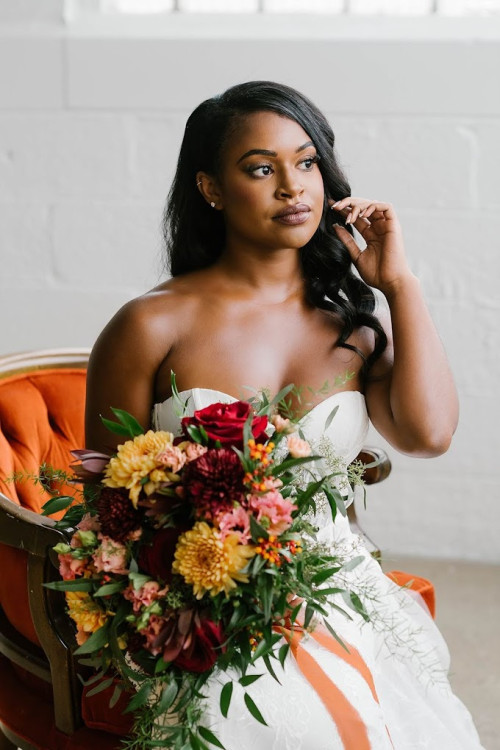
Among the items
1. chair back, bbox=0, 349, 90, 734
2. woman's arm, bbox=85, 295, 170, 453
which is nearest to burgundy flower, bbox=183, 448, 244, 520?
chair back, bbox=0, 349, 90, 734

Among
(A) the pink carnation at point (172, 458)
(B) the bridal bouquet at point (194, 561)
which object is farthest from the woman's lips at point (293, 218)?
(A) the pink carnation at point (172, 458)

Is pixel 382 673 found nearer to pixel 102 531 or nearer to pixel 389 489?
pixel 102 531

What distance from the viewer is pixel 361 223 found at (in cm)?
181

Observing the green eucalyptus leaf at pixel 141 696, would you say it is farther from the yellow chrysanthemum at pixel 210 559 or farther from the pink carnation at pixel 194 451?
the pink carnation at pixel 194 451

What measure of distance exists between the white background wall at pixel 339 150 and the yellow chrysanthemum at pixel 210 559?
7.47 feet

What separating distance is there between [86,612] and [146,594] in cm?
13

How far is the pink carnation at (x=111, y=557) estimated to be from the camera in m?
1.18

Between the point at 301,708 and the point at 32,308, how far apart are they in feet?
7.63

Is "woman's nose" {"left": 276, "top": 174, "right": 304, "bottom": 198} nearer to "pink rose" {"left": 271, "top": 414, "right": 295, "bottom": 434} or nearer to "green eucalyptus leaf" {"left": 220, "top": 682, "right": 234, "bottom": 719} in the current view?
"pink rose" {"left": 271, "top": 414, "right": 295, "bottom": 434}

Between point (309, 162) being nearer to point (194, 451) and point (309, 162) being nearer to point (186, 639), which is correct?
point (194, 451)

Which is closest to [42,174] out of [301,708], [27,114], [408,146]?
[27,114]

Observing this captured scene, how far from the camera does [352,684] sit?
145 cm

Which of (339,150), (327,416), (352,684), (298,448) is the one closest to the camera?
(298,448)

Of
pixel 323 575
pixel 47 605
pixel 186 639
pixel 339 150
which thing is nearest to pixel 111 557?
pixel 186 639
